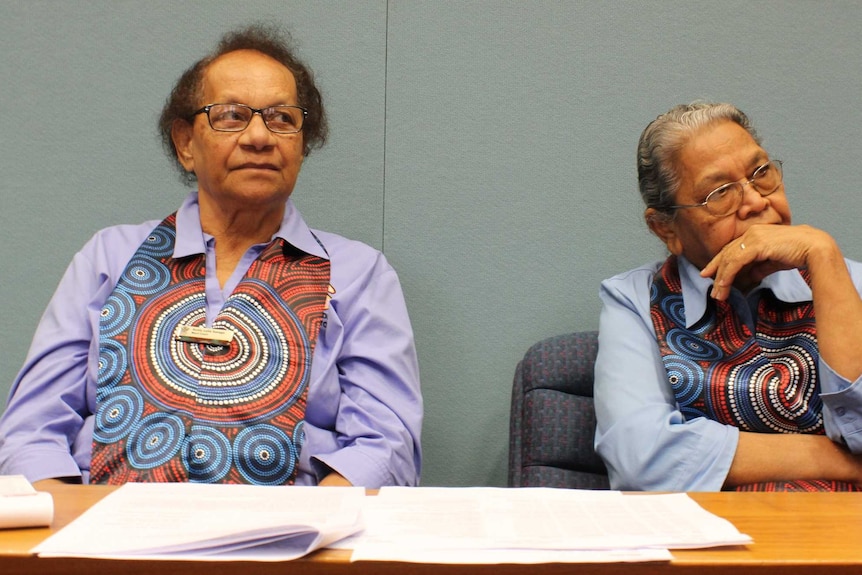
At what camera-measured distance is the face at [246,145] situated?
190 centimetres

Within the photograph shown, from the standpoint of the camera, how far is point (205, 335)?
1712mm

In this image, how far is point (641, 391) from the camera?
5.58ft

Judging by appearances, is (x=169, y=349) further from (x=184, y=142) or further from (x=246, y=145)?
(x=184, y=142)

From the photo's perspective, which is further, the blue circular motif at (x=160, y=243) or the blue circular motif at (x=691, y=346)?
the blue circular motif at (x=160, y=243)

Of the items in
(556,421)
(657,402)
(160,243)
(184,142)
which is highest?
(184,142)

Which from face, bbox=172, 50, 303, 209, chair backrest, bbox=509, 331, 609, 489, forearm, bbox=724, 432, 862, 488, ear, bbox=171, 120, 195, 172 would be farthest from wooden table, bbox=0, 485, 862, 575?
ear, bbox=171, 120, 195, 172

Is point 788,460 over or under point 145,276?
under

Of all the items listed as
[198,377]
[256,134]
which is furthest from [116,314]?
[256,134]

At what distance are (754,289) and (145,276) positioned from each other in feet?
4.05

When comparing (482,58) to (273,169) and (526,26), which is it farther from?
(273,169)

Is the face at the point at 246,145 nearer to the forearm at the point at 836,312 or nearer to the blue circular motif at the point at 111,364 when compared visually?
the blue circular motif at the point at 111,364

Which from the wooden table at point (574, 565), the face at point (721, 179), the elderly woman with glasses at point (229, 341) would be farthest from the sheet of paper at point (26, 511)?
the face at point (721, 179)

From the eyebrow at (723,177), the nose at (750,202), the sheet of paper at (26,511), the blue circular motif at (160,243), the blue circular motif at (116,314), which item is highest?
the eyebrow at (723,177)

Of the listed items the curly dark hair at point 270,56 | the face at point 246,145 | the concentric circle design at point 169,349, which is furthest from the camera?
the curly dark hair at point 270,56
